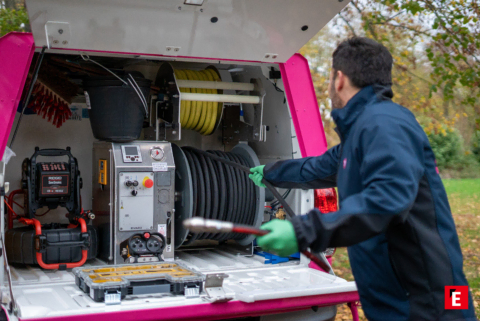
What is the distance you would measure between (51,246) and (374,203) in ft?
9.36

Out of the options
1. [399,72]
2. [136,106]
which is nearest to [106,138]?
[136,106]

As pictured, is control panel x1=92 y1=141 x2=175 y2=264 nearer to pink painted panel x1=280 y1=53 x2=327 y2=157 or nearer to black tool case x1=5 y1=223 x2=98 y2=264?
black tool case x1=5 y1=223 x2=98 y2=264

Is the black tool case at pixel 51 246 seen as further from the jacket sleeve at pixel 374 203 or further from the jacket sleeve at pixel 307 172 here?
the jacket sleeve at pixel 374 203

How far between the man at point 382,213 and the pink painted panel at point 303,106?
1613mm

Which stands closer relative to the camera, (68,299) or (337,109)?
(337,109)

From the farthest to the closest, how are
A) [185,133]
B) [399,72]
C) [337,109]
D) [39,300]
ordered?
[399,72] < [185,133] < [39,300] < [337,109]

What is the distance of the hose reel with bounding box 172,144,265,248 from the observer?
4656 millimetres

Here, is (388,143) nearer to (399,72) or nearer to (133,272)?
(133,272)

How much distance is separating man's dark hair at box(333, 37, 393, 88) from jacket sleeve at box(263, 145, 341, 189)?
2.48 feet

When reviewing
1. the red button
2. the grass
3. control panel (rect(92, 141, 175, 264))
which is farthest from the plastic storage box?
the grass

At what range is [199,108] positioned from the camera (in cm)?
505

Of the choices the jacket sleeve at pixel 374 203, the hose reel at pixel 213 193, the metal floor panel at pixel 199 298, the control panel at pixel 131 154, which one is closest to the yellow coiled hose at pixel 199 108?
the hose reel at pixel 213 193

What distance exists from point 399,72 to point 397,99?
828mm

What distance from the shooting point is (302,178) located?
350 centimetres
